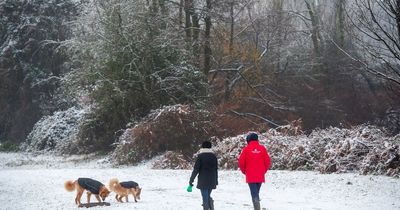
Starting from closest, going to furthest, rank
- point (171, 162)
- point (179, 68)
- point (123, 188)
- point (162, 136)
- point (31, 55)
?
1. point (123, 188)
2. point (171, 162)
3. point (162, 136)
4. point (179, 68)
5. point (31, 55)

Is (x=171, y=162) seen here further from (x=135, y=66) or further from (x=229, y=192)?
(x=229, y=192)

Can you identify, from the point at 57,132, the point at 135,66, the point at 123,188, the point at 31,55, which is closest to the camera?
the point at 123,188

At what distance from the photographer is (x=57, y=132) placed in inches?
1335

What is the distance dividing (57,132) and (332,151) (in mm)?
20290

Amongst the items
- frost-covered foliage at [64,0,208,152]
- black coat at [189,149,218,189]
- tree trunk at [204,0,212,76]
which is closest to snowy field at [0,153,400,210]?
black coat at [189,149,218,189]

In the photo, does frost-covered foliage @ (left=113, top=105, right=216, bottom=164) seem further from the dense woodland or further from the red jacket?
the red jacket

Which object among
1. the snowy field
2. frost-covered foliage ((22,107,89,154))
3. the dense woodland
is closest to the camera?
the snowy field

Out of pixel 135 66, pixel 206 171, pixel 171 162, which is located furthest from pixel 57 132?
pixel 206 171

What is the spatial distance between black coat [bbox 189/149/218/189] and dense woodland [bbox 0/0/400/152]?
1203 centimetres

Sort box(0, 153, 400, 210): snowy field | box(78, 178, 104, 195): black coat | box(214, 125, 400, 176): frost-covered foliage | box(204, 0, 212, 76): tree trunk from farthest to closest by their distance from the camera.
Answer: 1. box(204, 0, 212, 76): tree trunk
2. box(214, 125, 400, 176): frost-covered foliage
3. box(0, 153, 400, 210): snowy field
4. box(78, 178, 104, 195): black coat

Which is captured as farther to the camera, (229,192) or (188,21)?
(188,21)

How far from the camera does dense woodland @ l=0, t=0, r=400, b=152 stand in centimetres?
2872

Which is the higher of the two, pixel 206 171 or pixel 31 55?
pixel 31 55

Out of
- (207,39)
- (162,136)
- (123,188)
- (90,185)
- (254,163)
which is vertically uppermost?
(207,39)
